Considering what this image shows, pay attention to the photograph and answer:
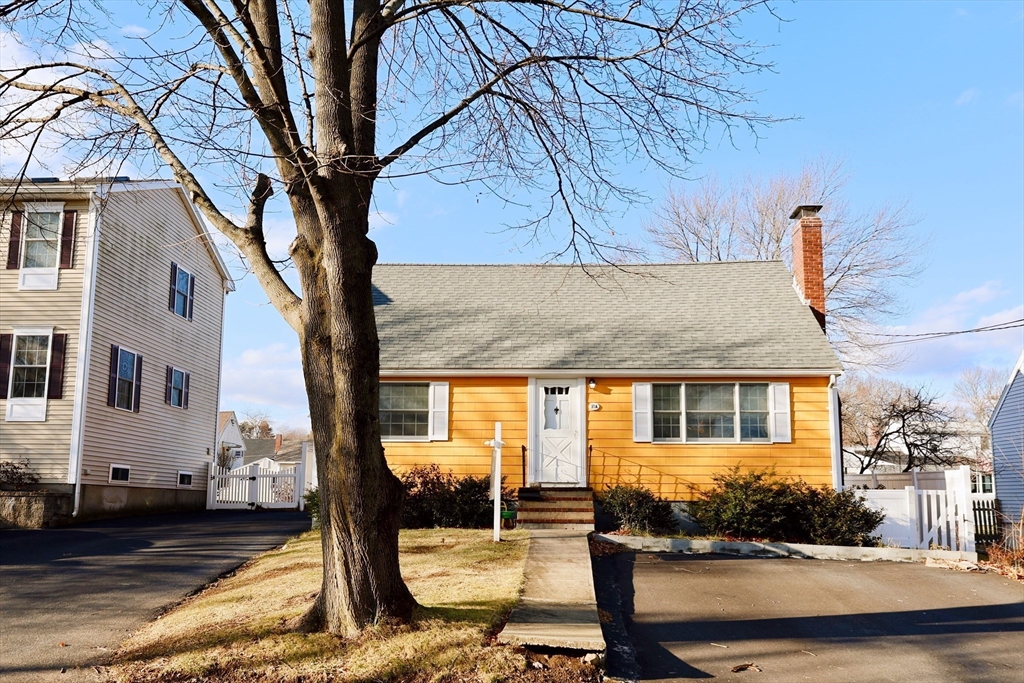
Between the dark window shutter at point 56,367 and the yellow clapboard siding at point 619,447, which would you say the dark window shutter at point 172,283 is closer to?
the dark window shutter at point 56,367

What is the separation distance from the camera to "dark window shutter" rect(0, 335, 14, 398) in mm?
18469

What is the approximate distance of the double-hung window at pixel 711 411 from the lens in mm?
16625

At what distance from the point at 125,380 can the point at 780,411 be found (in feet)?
50.7

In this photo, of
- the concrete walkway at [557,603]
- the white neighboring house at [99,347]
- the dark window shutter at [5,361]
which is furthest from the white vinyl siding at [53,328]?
the concrete walkway at [557,603]

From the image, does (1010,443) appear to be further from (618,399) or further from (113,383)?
(113,383)

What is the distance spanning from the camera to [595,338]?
17812mm

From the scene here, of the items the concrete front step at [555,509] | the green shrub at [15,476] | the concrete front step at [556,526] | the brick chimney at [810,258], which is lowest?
the concrete front step at [556,526]

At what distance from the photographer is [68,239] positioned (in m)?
19.0

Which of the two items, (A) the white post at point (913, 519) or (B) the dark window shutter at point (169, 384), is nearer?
(A) the white post at point (913, 519)

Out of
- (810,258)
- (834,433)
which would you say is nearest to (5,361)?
(834,433)

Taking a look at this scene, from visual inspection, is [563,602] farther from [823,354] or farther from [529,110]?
[823,354]

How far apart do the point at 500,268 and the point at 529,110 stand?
1279 centimetres

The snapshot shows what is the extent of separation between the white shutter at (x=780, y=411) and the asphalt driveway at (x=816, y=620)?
3.60 m

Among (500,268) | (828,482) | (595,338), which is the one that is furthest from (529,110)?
(500,268)
